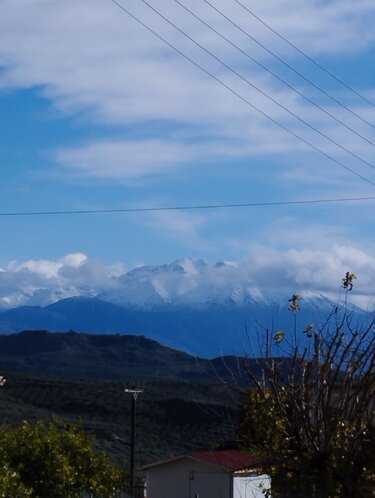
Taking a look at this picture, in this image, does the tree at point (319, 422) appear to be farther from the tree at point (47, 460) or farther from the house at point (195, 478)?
the house at point (195, 478)

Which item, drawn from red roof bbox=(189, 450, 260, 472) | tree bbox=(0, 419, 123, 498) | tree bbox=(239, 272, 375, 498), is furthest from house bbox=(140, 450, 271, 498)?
tree bbox=(239, 272, 375, 498)

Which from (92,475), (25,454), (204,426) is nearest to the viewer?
(25,454)

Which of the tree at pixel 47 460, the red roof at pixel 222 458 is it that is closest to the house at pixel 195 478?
the red roof at pixel 222 458

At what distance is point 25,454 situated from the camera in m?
23.3

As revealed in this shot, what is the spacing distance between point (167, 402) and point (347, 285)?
61.8 metres

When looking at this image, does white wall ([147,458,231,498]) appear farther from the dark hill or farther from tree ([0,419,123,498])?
the dark hill

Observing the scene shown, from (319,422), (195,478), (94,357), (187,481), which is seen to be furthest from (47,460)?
(94,357)

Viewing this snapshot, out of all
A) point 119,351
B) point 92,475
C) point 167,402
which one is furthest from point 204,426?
point 119,351

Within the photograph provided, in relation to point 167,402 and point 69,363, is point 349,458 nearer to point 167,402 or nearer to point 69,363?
point 167,402

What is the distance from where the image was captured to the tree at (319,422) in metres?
14.3

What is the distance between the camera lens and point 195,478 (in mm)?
42469

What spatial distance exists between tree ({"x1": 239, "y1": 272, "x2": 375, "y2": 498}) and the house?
75.8 feet

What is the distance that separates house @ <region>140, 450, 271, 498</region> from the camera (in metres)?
39.5

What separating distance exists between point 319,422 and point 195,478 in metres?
28.5
